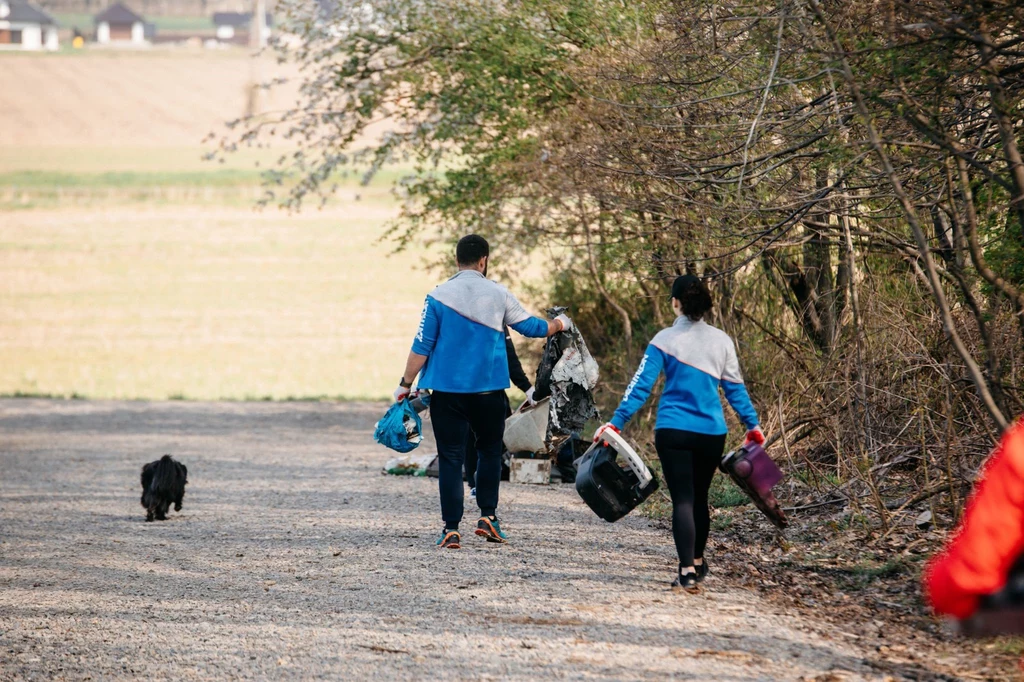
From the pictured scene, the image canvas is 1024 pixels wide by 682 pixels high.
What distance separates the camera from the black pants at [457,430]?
794 centimetres

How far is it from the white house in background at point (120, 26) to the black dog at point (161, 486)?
155 metres

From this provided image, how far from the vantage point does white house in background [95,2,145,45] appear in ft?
505

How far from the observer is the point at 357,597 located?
6.84m

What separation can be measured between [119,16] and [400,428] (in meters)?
161

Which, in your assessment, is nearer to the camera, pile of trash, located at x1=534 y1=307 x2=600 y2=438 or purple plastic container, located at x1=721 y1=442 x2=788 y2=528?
purple plastic container, located at x1=721 y1=442 x2=788 y2=528

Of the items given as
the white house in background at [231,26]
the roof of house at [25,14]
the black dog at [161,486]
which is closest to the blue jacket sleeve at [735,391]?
the black dog at [161,486]

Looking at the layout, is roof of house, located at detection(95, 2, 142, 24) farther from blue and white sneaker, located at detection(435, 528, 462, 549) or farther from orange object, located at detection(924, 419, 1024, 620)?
orange object, located at detection(924, 419, 1024, 620)

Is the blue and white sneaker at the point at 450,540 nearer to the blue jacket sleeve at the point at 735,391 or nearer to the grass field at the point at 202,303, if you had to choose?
the blue jacket sleeve at the point at 735,391

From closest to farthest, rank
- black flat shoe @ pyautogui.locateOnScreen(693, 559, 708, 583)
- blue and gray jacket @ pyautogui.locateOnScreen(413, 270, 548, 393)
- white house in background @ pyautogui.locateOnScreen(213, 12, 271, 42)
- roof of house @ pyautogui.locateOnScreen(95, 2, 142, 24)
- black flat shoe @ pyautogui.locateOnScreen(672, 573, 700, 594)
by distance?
black flat shoe @ pyautogui.locateOnScreen(672, 573, 700, 594)
black flat shoe @ pyautogui.locateOnScreen(693, 559, 708, 583)
blue and gray jacket @ pyautogui.locateOnScreen(413, 270, 548, 393)
white house in background @ pyautogui.locateOnScreen(213, 12, 271, 42)
roof of house @ pyautogui.locateOnScreen(95, 2, 142, 24)

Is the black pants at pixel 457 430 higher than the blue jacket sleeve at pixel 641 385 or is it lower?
lower

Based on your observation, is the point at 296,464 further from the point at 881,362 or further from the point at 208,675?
the point at 208,675

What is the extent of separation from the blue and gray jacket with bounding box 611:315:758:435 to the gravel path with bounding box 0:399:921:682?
0.99 meters

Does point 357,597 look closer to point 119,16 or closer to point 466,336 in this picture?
point 466,336

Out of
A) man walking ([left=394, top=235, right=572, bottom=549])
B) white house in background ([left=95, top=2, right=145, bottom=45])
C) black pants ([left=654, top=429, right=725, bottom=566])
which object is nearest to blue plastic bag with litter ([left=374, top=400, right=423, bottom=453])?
man walking ([left=394, top=235, right=572, bottom=549])
